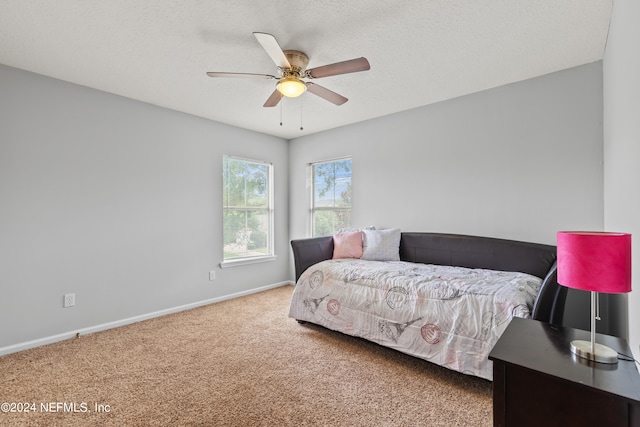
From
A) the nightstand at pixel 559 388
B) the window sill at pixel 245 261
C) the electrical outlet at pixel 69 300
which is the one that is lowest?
the electrical outlet at pixel 69 300

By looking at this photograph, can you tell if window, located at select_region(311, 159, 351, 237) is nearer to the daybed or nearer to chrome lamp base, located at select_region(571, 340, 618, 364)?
the daybed

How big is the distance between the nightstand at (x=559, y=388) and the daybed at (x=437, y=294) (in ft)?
2.42

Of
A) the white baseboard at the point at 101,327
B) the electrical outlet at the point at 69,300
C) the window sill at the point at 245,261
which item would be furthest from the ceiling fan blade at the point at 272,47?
the white baseboard at the point at 101,327

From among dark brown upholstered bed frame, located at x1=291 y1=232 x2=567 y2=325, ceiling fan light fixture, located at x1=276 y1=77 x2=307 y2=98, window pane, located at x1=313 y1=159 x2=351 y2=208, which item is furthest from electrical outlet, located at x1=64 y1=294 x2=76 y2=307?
window pane, located at x1=313 y1=159 x2=351 y2=208

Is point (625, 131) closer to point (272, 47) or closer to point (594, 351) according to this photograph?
point (594, 351)

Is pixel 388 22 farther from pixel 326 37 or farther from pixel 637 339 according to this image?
pixel 637 339

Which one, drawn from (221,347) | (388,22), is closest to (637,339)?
(388,22)

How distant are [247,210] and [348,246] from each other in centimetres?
168

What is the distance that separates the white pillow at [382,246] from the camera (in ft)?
11.0

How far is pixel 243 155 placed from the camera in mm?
4176

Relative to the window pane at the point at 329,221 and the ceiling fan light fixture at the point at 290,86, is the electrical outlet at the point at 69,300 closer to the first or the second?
the ceiling fan light fixture at the point at 290,86

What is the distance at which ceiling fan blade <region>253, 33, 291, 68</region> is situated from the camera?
1.69 m

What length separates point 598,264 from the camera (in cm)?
98

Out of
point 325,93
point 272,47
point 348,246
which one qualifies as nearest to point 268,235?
point 348,246
